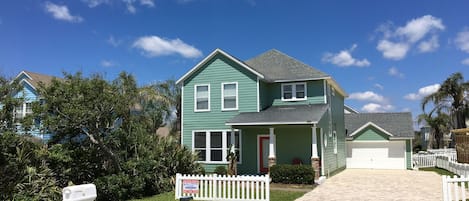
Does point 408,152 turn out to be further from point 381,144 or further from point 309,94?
point 309,94

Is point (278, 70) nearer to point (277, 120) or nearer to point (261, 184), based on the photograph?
point (277, 120)

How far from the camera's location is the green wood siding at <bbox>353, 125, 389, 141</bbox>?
26438 mm

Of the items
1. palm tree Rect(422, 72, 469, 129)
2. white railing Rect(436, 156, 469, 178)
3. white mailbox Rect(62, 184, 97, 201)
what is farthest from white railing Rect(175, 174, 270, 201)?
palm tree Rect(422, 72, 469, 129)

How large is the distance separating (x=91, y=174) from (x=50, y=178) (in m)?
2.12

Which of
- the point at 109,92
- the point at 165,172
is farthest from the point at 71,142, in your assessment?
the point at 165,172

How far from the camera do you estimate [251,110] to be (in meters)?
20.7

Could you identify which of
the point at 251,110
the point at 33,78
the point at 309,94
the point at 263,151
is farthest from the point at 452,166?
the point at 33,78

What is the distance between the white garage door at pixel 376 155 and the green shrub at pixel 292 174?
1251cm

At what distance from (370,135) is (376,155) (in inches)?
58.7

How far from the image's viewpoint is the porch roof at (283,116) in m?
17.6

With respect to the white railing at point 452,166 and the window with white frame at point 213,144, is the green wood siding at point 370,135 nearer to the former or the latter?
the white railing at point 452,166

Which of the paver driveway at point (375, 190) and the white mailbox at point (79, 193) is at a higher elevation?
the white mailbox at point (79, 193)

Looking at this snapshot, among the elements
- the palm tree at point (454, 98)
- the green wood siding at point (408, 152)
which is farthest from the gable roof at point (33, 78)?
the palm tree at point (454, 98)

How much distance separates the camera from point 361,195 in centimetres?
1320
